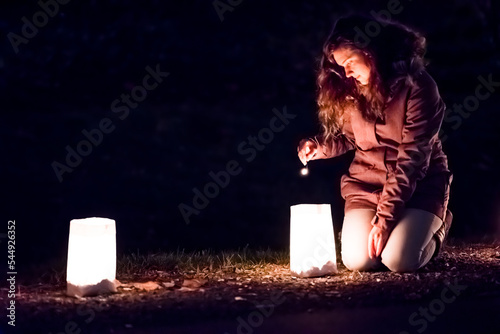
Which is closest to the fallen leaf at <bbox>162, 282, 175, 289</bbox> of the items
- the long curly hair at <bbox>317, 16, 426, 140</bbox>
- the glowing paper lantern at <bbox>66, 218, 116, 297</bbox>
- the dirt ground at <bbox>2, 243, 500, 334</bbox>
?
the dirt ground at <bbox>2, 243, 500, 334</bbox>

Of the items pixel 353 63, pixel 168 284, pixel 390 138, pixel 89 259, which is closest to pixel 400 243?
pixel 390 138

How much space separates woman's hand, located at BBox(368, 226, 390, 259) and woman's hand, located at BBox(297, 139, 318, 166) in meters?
0.57

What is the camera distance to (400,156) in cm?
374

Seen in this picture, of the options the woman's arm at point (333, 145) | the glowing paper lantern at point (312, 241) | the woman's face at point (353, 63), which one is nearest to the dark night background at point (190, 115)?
the woman's arm at point (333, 145)

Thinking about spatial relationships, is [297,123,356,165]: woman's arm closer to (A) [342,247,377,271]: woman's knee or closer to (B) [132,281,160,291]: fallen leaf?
(A) [342,247,377,271]: woman's knee

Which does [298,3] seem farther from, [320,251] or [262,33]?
[320,251]

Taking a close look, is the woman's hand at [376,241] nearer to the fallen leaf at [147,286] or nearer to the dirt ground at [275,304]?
the dirt ground at [275,304]

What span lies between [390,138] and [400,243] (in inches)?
23.1

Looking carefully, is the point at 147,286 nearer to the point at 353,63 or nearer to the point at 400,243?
the point at 400,243

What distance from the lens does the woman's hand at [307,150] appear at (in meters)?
4.04

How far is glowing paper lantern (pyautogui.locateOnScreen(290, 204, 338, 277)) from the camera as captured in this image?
373cm

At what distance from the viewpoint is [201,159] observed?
5.67 meters

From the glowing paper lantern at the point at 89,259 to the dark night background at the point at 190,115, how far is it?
6.02ft

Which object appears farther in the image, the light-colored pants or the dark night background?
the dark night background
